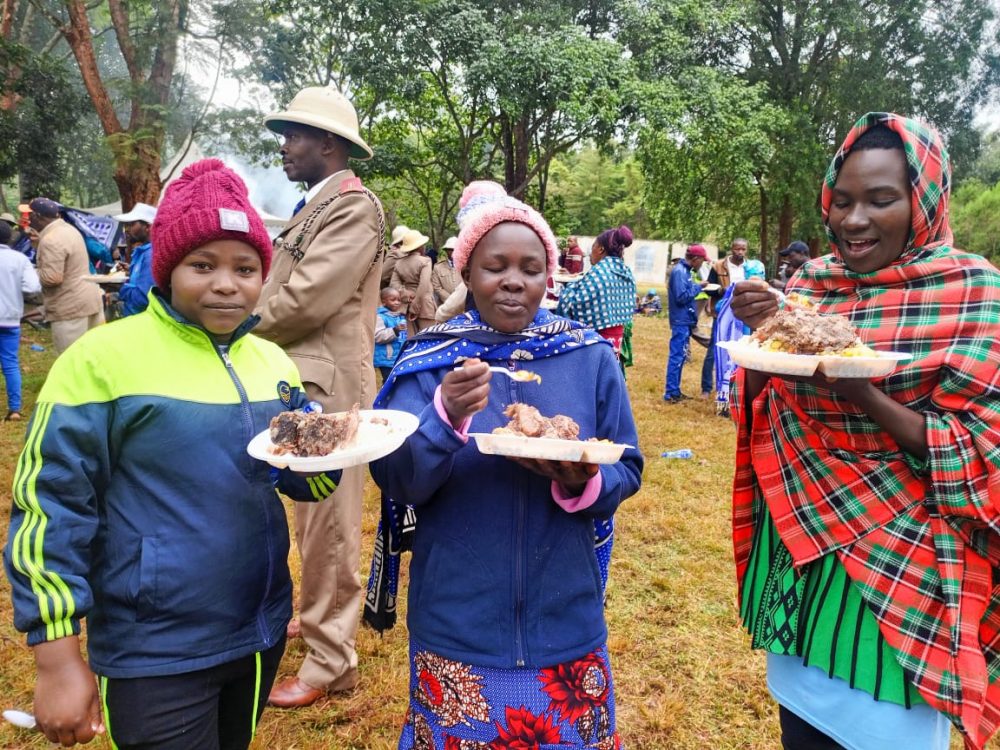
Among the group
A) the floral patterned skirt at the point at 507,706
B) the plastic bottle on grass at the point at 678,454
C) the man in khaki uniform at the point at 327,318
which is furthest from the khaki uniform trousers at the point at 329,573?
the plastic bottle on grass at the point at 678,454

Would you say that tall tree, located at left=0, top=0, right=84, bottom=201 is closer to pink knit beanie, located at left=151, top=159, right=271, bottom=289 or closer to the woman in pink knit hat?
pink knit beanie, located at left=151, top=159, right=271, bottom=289

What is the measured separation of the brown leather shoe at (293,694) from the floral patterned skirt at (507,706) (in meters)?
1.53

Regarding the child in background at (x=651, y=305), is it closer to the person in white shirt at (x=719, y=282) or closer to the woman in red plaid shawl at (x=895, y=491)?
the person in white shirt at (x=719, y=282)

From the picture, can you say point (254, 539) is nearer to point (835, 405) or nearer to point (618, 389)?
point (618, 389)

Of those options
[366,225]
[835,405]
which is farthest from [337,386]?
[835,405]

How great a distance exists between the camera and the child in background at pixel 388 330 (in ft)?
22.6

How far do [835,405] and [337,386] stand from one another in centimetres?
209

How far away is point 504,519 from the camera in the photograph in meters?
1.77

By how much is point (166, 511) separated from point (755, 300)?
180 centimetres

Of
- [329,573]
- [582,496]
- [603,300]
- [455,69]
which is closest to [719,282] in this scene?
[603,300]

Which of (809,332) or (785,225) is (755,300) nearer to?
(809,332)

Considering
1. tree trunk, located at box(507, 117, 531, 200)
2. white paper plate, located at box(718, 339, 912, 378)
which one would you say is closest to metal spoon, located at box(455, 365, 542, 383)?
white paper plate, located at box(718, 339, 912, 378)

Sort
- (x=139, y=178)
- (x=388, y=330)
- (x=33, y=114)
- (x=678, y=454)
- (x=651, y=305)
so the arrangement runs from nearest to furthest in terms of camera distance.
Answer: (x=388, y=330), (x=678, y=454), (x=139, y=178), (x=33, y=114), (x=651, y=305)

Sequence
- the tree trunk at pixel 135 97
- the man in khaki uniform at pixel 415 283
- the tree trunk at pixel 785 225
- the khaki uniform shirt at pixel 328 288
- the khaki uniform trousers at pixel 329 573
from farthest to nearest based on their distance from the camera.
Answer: the tree trunk at pixel 785 225 → the tree trunk at pixel 135 97 → the man in khaki uniform at pixel 415 283 → the khaki uniform trousers at pixel 329 573 → the khaki uniform shirt at pixel 328 288
